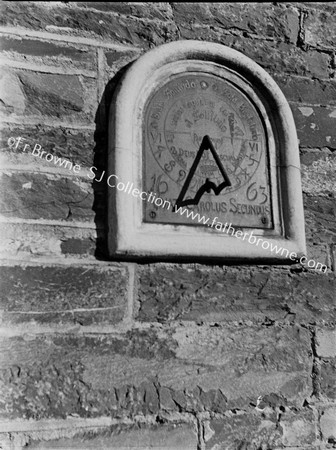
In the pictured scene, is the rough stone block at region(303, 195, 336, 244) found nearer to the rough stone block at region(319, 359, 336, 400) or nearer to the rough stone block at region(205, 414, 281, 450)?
the rough stone block at region(319, 359, 336, 400)

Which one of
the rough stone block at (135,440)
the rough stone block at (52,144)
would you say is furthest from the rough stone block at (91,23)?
the rough stone block at (135,440)

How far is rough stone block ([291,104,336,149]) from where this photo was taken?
6.75 feet

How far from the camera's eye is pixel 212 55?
197 cm

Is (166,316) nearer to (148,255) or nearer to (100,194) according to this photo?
(148,255)

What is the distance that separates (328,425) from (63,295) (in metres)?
0.87

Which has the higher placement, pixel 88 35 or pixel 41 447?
pixel 88 35

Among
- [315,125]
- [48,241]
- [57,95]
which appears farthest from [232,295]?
[57,95]

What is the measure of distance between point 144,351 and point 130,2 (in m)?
1.07

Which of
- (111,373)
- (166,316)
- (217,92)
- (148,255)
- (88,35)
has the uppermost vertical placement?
(88,35)

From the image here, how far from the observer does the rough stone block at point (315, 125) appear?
206 centimetres

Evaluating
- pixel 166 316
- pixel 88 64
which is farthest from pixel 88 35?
pixel 166 316

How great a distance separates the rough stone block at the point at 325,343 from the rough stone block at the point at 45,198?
785mm

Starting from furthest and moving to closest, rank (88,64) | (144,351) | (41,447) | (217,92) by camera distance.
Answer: (217,92)
(88,64)
(144,351)
(41,447)

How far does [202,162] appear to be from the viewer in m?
1.90
